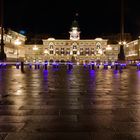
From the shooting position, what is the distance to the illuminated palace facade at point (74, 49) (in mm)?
163125

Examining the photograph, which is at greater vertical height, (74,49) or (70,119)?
(74,49)

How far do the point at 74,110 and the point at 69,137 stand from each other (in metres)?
2.47

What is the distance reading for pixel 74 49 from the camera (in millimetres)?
168250

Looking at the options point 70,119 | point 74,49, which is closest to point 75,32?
point 74,49

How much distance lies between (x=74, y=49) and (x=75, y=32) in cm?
796

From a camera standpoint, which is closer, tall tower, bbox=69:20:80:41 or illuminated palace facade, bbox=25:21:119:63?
illuminated palace facade, bbox=25:21:119:63

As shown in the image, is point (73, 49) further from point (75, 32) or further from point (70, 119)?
point (70, 119)

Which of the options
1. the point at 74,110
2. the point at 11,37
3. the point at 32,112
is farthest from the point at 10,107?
the point at 11,37

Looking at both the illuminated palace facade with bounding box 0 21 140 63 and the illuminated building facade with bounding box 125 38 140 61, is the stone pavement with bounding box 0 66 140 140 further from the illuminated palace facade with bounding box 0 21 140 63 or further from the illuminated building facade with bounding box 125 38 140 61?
the illuminated palace facade with bounding box 0 21 140 63

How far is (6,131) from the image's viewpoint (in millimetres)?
5793

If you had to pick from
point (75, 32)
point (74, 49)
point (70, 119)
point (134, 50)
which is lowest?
point (70, 119)

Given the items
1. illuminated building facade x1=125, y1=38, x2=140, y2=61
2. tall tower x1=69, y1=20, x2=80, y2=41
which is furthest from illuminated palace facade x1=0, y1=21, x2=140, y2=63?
illuminated building facade x1=125, y1=38, x2=140, y2=61

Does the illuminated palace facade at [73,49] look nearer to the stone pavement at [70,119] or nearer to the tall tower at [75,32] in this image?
the tall tower at [75,32]

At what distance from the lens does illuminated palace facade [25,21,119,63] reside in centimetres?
16312
